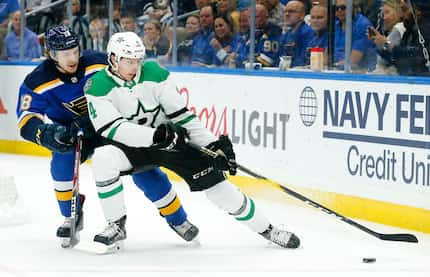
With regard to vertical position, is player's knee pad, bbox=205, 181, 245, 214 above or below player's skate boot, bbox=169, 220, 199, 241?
above

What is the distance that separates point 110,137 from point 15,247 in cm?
87

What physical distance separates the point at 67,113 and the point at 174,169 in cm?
76

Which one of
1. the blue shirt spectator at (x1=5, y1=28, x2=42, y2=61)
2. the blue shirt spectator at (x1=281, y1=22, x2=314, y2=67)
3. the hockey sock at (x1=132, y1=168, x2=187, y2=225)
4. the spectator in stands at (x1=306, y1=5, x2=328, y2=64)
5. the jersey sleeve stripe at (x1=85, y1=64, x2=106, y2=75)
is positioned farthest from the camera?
the blue shirt spectator at (x1=5, y1=28, x2=42, y2=61)

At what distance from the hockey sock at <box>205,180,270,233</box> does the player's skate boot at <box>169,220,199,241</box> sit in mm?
315

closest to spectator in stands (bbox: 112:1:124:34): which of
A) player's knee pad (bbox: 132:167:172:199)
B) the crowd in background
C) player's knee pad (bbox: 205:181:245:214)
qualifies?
the crowd in background

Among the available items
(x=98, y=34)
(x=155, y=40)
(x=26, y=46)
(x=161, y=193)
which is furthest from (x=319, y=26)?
(x=26, y=46)

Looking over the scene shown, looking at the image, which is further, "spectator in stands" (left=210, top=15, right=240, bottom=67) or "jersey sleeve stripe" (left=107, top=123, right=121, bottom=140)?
"spectator in stands" (left=210, top=15, right=240, bottom=67)

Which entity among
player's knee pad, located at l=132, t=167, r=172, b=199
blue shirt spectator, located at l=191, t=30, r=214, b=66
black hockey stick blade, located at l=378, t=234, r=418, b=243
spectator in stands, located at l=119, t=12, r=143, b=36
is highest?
spectator in stands, located at l=119, t=12, r=143, b=36

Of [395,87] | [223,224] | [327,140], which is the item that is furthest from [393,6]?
[223,224]

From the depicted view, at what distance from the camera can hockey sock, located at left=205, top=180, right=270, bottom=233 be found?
604 centimetres

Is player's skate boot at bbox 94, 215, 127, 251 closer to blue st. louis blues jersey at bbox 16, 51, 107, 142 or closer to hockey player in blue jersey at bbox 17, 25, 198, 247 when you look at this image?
hockey player in blue jersey at bbox 17, 25, 198, 247

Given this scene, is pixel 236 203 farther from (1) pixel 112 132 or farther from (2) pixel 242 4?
(2) pixel 242 4

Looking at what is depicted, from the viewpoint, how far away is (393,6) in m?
7.07

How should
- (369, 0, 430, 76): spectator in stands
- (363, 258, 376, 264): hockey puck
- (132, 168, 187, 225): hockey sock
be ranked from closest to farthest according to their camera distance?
(363, 258, 376, 264): hockey puck
(132, 168, 187, 225): hockey sock
(369, 0, 430, 76): spectator in stands
